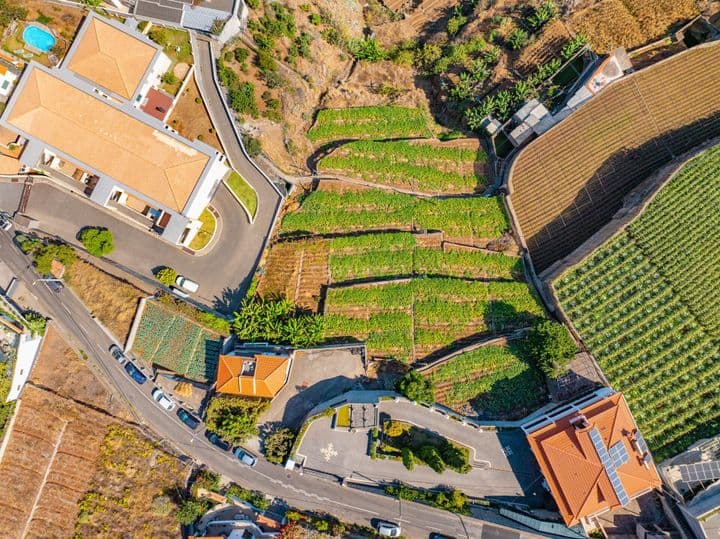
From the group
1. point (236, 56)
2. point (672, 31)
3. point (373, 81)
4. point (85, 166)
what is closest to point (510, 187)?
point (373, 81)

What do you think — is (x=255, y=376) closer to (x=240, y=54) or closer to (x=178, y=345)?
(x=178, y=345)

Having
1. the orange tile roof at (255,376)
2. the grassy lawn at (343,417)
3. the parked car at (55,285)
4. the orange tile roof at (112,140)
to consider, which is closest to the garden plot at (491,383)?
the grassy lawn at (343,417)

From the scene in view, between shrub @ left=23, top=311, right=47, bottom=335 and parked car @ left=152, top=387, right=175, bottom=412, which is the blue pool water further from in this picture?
parked car @ left=152, top=387, right=175, bottom=412

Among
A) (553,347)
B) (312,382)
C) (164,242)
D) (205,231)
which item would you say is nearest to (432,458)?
(312,382)

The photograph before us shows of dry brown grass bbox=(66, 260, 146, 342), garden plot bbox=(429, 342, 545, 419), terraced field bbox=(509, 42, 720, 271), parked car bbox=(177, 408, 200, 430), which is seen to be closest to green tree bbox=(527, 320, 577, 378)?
garden plot bbox=(429, 342, 545, 419)

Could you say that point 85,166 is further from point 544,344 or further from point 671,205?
point 671,205
